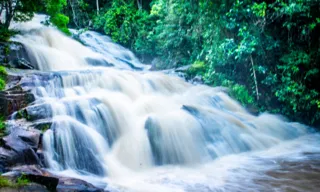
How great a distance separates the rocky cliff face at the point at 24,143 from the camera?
349 cm

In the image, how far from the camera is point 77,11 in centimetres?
1733

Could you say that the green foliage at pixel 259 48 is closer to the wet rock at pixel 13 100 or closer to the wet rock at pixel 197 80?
the wet rock at pixel 197 80

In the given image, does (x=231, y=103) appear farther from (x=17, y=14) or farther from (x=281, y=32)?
(x=17, y=14)

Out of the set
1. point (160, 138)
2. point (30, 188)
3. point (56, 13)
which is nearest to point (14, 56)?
point (56, 13)

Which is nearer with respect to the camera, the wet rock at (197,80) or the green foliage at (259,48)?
the green foliage at (259,48)

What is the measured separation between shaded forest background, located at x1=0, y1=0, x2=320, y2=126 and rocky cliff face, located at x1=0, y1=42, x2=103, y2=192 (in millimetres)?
3100

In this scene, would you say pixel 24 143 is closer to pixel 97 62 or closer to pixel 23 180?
pixel 23 180

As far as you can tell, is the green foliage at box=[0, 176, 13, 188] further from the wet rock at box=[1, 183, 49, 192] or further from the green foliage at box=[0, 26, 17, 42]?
the green foliage at box=[0, 26, 17, 42]

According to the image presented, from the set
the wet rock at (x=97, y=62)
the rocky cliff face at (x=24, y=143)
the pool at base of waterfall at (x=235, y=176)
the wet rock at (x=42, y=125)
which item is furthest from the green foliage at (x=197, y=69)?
the wet rock at (x=42, y=125)

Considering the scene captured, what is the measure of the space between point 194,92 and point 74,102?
4.39 meters

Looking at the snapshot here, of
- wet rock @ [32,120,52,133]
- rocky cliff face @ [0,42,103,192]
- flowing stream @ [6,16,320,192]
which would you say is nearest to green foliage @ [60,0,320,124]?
flowing stream @ [6,16,320,192]

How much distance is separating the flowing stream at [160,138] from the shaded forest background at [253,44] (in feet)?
2.49

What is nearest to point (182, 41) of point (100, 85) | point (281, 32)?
point (281, 32)

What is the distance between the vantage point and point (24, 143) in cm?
445
